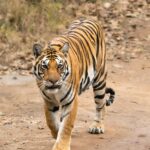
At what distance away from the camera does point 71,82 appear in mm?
5664

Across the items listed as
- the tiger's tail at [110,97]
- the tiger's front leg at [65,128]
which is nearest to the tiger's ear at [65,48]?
the tiger's front leg at [65,128]

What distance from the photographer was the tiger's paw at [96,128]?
6793mm

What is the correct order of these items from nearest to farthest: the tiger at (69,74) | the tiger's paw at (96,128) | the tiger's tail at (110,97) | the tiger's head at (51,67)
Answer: the tiger's head at (51,67), the tiger at (69,74), the tiger's paw at (96,128), the tiger's tail at (110,97)

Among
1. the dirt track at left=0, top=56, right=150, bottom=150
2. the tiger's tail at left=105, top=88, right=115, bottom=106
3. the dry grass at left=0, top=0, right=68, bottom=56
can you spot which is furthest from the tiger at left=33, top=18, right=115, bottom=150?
the dry grass at left=0, top=0, right=68, bottom=56

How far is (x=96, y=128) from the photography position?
680 cm

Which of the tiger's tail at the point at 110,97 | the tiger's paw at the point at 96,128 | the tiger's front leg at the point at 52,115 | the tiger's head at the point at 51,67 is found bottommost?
the tiger's paw at the point at 96,128

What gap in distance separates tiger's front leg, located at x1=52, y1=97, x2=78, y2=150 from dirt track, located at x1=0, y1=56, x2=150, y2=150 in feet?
1.65

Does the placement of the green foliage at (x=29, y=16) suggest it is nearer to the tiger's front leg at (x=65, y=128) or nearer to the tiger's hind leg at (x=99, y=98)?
the tiger's hind leg at (x=99, y=98)

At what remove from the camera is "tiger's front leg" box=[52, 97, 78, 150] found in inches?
222

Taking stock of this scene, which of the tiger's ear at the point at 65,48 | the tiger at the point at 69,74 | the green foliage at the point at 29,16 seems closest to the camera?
the tiger at the point at 69,74

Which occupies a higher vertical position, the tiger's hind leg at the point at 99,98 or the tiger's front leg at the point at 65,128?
the tiger's front leg at the point at 65,128

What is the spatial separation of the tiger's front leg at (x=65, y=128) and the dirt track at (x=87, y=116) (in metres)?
0.50

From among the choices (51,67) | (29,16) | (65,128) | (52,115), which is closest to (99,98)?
(52,115)

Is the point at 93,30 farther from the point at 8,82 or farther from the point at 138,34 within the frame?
the point at 138,34
